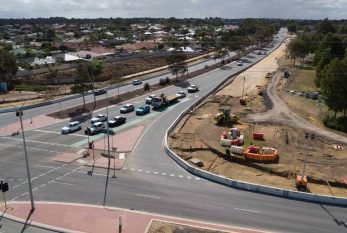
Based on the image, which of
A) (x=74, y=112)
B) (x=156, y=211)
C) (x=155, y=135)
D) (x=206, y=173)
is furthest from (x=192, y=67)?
(x=156, y=211)

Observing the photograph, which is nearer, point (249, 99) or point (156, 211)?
point (156, 211)

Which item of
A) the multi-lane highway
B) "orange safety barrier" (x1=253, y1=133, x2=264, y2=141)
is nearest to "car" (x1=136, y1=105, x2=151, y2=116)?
the multi-lane highway

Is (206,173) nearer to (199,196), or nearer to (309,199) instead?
(199,196)

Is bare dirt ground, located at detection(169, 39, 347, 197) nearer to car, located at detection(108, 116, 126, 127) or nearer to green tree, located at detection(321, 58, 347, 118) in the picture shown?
green tree, located at detection(321, 58, 347, 118)

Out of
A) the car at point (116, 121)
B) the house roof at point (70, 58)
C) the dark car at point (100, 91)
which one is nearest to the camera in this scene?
the car at point (116, 121)

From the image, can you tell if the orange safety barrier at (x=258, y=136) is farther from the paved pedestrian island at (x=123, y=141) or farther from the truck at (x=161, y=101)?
the truck at (x=161, y=101)

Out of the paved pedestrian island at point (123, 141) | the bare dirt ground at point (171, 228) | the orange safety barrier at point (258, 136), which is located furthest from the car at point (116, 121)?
the bare dirt ground at point (171, 228)
